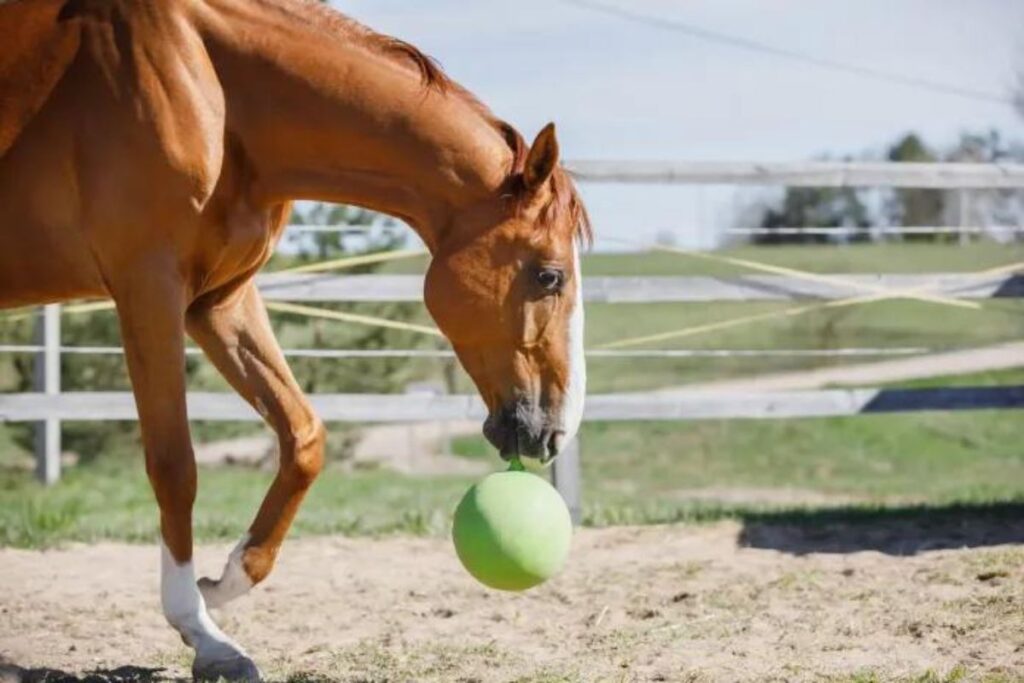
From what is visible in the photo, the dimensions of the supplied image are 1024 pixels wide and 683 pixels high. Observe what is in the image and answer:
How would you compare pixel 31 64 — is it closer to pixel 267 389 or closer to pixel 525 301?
pixel 267 389

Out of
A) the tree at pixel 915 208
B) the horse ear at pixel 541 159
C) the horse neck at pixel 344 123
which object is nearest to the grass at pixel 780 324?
the tree at pixel 915 208

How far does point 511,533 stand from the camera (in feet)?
12.4

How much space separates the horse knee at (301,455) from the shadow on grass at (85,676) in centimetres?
69

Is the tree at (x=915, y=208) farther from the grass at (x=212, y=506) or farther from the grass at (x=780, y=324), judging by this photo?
the grass at (x=212, y=506)

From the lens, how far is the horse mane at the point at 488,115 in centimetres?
400

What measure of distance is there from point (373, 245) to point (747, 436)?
209 inches

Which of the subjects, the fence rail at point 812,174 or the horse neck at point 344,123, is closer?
the horse neck at point 344,123

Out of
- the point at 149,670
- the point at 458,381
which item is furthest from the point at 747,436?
the point at 149,670

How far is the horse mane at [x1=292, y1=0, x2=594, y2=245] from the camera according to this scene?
3998mm

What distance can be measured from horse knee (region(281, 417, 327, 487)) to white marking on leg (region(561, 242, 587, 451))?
86cm

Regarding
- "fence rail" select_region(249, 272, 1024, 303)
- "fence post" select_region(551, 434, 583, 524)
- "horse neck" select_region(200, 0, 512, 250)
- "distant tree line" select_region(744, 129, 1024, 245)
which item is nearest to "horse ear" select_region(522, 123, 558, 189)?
"horse neck" select_region(200, 0, 512, 250)

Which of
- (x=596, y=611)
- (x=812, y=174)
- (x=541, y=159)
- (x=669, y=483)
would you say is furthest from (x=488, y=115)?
(x=669, y=483)

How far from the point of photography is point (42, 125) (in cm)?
422

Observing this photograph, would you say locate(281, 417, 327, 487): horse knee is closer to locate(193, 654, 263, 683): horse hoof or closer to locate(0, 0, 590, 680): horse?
locate(0, 0, 590, 680): horse
